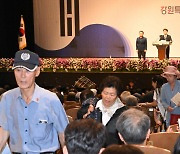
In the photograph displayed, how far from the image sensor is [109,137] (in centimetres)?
350

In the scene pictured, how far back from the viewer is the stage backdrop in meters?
16.3

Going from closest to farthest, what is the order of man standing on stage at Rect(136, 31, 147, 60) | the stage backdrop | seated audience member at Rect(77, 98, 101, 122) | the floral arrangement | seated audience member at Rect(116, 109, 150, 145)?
seated audience member at Rect(116, 109, 150, 145) < seated audience member at Rect(77, 98, 101, 122) < the floral arrangement < man standing on stage at Rect(136, 31, 147, 60) < the stage backdrop

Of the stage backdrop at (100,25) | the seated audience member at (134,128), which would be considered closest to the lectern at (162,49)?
the stage backdrop at (100,25)

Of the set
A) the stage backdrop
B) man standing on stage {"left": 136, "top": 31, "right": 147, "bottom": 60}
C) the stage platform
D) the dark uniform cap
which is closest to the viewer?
the dark uniform cap

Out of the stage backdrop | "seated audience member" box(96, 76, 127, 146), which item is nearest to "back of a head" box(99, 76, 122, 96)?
"seated audience member" box(96, 76, 127, 146)

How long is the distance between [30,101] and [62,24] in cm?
1465

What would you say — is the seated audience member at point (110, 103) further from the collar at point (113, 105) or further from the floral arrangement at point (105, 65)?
the floral arrangement at point (105, 65)

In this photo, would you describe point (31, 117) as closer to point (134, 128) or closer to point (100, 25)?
point (134, 128)

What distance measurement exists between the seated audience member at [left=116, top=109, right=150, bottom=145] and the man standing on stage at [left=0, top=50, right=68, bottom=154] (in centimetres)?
56

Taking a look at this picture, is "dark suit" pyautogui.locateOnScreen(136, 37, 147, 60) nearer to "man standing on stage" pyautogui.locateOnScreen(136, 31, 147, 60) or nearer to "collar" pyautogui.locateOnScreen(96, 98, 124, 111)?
"man standing on stage" pyautogui.locateOnScreen(136, 31, 147, 60)

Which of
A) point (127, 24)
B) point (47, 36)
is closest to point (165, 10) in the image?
point (127, 24)

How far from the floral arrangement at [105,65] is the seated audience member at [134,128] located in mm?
9378

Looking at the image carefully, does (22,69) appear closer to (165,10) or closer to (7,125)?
(7,125)

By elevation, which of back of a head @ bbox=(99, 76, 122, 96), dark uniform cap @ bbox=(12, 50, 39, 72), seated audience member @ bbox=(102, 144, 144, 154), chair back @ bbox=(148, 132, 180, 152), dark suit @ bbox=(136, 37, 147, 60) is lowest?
chair back @ bbox=(148, 132, 180, 152)
